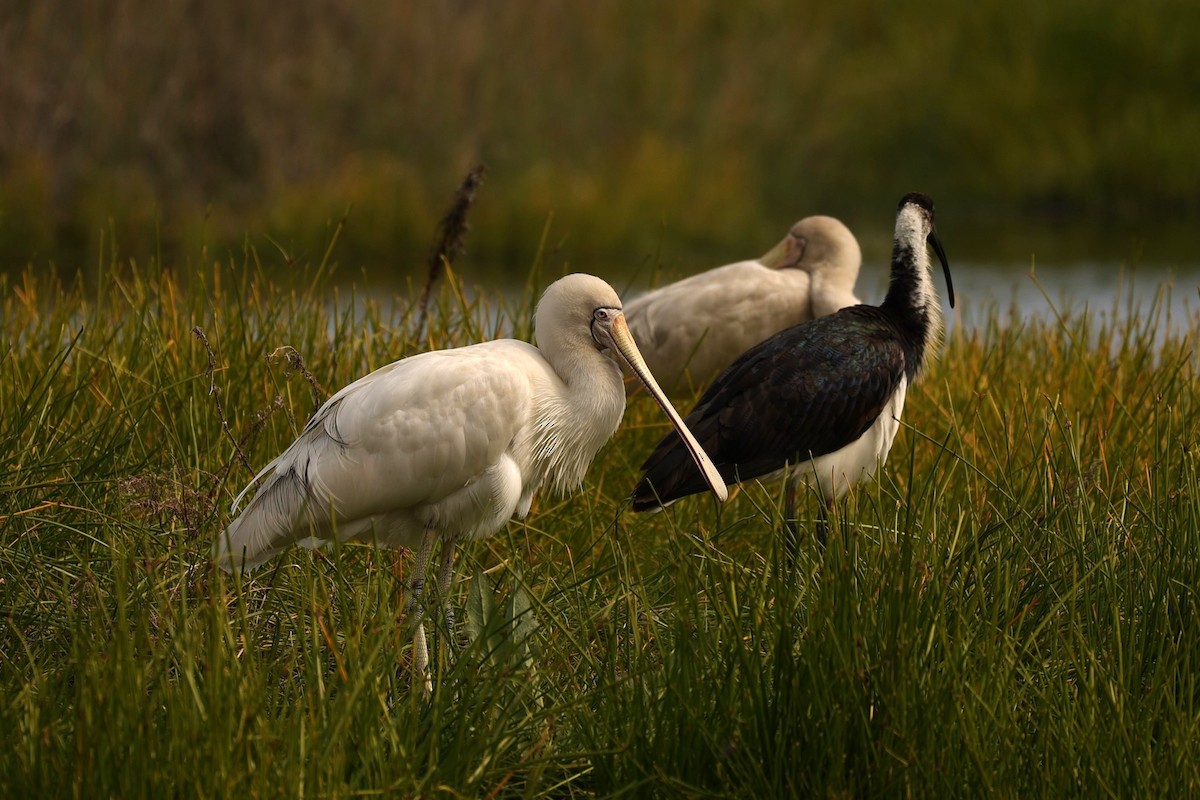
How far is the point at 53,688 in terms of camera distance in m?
2.76

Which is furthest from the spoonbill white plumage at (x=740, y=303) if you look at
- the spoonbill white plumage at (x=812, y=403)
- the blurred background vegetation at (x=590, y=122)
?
the blurred background vegetation at (x=590, y=122)

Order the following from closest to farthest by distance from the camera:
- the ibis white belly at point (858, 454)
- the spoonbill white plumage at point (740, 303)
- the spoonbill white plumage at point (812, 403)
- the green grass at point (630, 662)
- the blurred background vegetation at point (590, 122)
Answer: the green grass at point (630, 662) → the spoonbill white plumage at point (812, 403) → the ibis white belly at point (858, 454) → the spoonbill white plumage at point (740, 303) → the blurred background vegetation at point (590, 122)

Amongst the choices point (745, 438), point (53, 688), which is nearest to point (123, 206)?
point (745, 438)

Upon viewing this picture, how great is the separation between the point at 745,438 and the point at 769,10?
533 inches

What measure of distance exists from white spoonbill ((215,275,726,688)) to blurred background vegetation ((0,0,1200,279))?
685 cm

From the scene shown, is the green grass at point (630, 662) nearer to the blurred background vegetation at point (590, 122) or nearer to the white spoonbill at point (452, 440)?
the white spoonbill at point (452, 440)

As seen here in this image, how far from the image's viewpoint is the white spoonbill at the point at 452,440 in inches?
138

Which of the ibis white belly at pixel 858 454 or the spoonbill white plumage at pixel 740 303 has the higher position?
the spoonbill white plumage at pixel 740 303

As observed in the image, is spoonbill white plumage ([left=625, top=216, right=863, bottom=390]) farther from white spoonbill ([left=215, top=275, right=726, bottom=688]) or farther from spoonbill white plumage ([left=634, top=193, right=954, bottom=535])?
white spoonbill ([left=215, top=275, right=726, bottom=688])

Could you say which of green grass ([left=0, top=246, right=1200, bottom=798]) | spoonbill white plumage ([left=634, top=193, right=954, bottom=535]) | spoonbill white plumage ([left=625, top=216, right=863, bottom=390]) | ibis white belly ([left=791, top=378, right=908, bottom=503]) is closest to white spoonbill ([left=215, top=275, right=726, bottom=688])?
green grass ([left=0, top=246, right=1200, bottom=798])

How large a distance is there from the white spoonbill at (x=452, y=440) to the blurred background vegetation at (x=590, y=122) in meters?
6.85

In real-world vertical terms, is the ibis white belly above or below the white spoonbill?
below

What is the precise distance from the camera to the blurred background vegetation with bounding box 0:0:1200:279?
1263 centimetres

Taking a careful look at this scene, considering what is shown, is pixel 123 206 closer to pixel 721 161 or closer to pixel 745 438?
pixel 721 161
